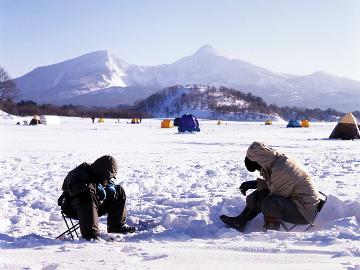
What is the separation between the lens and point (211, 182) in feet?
30.5

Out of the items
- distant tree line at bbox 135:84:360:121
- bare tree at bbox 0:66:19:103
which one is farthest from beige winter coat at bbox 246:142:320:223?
distant tree line at bbox 135:84:360:121

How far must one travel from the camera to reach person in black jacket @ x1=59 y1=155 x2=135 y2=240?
497 centimetres

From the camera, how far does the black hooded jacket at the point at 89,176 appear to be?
505 centimetres

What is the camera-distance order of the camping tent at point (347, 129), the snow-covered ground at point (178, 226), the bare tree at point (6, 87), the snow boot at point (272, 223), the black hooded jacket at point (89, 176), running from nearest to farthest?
the snow-covered ground at point (178, 226) → the black hooded jacket at point (89, 176) → the snow boot at point (272, 223) → the camping tent at point (347, 129) → the bare tree at point (6, 87)

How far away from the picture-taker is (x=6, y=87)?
338 feet

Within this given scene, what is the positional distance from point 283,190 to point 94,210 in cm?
197

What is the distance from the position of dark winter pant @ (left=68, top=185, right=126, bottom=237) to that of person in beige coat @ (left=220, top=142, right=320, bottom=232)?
59.1 inches

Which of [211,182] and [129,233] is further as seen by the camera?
[211,182]

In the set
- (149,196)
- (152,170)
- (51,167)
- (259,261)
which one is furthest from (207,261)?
(51,167)

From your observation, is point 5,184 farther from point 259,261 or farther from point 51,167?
point 259,261

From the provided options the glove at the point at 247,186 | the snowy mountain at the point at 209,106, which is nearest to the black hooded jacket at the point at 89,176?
the glove at the point at 247,186

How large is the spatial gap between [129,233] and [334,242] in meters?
2.19

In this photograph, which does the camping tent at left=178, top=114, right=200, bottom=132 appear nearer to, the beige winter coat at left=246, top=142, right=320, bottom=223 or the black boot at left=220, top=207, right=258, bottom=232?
the black boot at left=220, top=207, right=258, bottom=232

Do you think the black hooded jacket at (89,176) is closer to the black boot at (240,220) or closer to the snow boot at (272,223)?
the black boot at (240,220)
